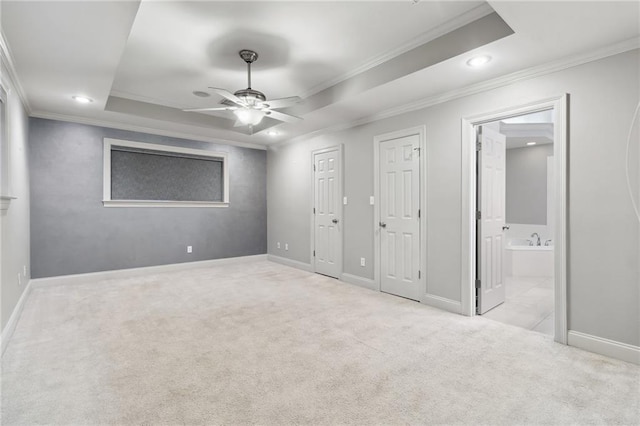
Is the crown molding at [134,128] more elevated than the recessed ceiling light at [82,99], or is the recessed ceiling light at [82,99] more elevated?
the recessed ceiling light at [82,99]

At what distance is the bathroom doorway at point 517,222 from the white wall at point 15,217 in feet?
15.1

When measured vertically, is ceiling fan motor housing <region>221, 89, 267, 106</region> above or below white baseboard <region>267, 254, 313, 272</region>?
above

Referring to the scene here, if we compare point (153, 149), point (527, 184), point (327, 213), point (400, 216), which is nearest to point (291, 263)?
point (327, 213)

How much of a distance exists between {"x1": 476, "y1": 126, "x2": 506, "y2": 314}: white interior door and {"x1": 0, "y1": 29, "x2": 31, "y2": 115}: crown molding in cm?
437

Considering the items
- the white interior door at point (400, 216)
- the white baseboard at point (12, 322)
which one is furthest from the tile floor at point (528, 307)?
the white baseboard at point (12, 322)

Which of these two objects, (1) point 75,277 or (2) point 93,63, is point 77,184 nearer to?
(1) point 75,277

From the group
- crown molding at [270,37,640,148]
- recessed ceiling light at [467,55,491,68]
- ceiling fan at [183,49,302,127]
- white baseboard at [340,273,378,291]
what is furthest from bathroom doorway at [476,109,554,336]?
ceiling fan at [183,49,302,127]

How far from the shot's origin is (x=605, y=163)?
2.56m

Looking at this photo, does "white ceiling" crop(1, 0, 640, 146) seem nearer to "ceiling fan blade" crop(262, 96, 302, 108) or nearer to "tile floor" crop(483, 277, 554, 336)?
"ceiling fan blade" crop(262, 96, 302, 108)

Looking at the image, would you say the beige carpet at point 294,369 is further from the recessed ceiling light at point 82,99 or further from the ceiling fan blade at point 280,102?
the recessed ceiling light at point 82,99

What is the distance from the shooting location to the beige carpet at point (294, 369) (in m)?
1.84

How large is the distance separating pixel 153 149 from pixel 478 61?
4.98 metres

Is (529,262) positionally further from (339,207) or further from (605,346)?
(339,207)

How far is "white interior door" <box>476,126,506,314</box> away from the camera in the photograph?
354 cm
